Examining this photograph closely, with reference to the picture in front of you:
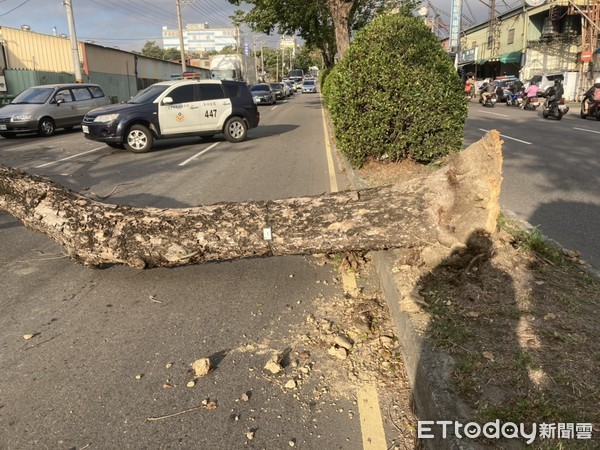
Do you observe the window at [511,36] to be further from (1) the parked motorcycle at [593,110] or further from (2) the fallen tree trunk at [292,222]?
(2) the fallen tree trunk at [292,222]

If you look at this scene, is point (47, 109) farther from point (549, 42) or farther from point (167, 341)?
point (549, 42)

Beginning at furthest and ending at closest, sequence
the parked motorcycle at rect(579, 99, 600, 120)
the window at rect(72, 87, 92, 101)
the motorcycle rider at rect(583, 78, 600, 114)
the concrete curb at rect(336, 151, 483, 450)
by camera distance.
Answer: the motorcycle rider at rect(583, 78, 600, 114) → the parked motorcycle at rect(579, 99, 600, 120) → the window at rect(72, 87, 92, 101) → the concrete curb at rect(336, 151, 483, 450)

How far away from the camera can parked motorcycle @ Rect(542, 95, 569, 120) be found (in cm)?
2003

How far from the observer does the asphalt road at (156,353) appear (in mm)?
2680

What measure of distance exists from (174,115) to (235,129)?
7.23 feet

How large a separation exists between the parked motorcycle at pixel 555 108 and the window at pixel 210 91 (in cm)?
1421

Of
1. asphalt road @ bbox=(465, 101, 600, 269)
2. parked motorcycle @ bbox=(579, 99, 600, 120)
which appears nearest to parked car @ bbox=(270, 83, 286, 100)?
parked motorcycle @ bbox=(579, 99, 600, 120)

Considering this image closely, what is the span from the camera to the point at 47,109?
17.2 meters

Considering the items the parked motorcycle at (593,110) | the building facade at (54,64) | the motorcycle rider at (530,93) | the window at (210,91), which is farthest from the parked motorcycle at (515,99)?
the building facade at (54,64)

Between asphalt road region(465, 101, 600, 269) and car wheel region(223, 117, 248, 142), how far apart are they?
21.8 feet

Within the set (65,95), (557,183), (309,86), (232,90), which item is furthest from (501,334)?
(309,86)

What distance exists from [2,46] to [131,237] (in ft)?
98.2

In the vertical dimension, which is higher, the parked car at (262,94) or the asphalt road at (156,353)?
the parked car at (262,94)

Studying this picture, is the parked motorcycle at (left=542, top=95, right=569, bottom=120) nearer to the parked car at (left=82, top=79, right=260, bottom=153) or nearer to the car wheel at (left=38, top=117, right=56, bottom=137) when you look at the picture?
the parked car at (left=82, top=79, right=260, bottom=153)
